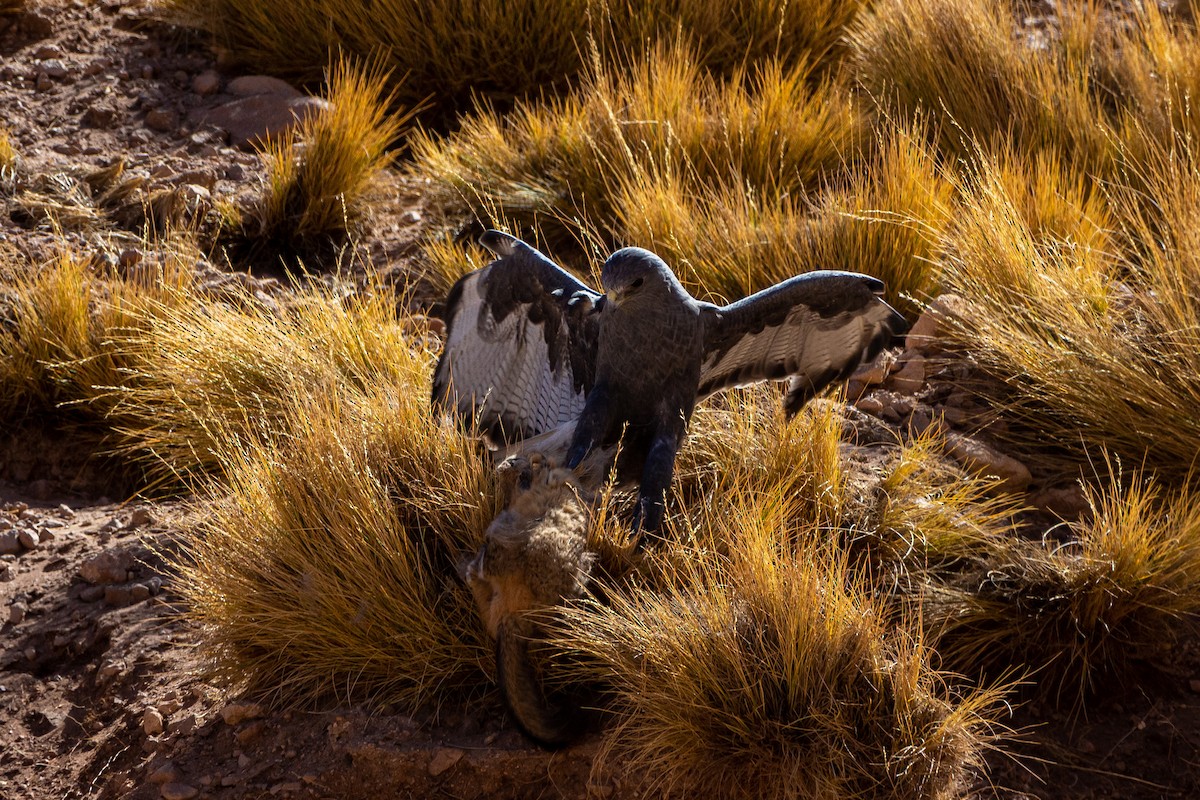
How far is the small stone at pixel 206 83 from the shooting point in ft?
18.7

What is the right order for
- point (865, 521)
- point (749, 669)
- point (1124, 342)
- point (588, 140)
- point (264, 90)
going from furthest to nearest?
point (264, 90)
point (588, 140)
point (1124, 342)
point (865, 521)
point (749, 669)

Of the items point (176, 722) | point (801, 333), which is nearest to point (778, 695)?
point (801, 333)

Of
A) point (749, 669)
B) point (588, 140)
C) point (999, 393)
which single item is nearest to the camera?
point (749, 669)

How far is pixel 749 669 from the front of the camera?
2395 millimetres

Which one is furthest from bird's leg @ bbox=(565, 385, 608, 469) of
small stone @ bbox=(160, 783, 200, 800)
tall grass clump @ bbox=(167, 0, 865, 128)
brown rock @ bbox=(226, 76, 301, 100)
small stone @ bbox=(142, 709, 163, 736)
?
brown rock @ bbox=(226, 76, 301, 100)

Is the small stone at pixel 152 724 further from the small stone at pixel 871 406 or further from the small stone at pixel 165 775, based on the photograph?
the small stone at pixel 871 406

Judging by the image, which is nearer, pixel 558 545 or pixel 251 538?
pixel 558 545

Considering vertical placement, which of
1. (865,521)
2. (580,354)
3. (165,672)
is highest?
(580,354)

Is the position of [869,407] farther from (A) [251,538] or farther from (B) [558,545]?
(A) [251,538]

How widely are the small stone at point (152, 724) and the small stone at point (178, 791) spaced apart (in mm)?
233

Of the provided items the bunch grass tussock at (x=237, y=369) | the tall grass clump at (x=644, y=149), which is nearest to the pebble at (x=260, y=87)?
the tall grass clump at (x=644, y=149)

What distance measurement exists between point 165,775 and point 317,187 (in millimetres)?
2687

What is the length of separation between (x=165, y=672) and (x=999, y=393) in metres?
2.46

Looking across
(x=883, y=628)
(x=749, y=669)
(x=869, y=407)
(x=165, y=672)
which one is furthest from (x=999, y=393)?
(x=165, y=672)
